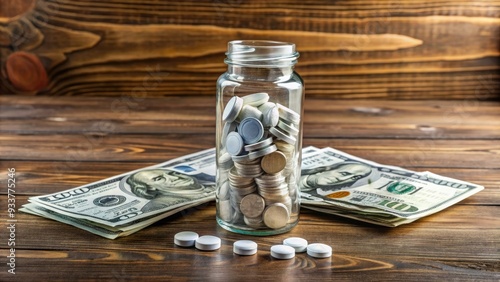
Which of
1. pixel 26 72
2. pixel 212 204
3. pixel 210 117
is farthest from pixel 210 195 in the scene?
pixel 26 72

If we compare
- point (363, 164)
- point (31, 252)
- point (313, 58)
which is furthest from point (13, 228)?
point (313, 58)

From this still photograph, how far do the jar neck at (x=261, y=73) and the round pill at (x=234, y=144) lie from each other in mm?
86

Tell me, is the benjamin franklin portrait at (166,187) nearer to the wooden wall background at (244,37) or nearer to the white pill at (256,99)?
the white pill at (256,99)

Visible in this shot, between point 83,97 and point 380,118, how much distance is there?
2.63 ft

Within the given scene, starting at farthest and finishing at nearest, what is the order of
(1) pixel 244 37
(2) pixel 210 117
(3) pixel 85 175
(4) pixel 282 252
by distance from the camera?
(1) pixel 244 37 < (2) pixel 210 117 < (3) pixel 85 175 < (4) pixel 282 252

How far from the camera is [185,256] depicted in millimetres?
917

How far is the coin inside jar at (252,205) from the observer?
3.15ft

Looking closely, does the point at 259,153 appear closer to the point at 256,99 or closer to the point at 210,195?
the point at 256,99

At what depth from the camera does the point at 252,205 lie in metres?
0.96

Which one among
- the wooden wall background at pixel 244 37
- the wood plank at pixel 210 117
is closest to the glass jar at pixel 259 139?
the wood plank at pixel 210 117

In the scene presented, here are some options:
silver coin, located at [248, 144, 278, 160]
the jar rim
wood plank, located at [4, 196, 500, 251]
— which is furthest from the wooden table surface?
the jar rim

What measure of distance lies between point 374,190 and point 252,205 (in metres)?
0.26

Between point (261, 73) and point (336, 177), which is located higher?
point (261, 73)

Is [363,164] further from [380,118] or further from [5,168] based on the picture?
[5,168]
